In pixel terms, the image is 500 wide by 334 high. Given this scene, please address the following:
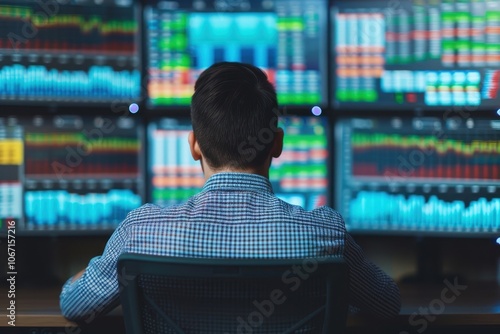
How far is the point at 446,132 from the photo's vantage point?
2406mm

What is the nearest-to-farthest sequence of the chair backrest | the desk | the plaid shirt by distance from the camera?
1. the chair backrest
2. the plaid shirt
3. the desk

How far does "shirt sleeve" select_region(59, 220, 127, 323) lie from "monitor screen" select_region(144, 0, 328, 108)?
34.5 inches

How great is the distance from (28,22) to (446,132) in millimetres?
1451

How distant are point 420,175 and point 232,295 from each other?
3.97ft

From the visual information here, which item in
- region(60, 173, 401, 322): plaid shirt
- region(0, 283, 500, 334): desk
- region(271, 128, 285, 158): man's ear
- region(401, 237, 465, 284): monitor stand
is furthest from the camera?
region(401, 237, 465, 284): monitor stand

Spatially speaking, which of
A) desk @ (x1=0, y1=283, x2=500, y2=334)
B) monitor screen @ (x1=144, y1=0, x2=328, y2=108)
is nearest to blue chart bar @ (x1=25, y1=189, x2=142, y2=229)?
desk @ (x1=0, y1=283, x2=500, y2=334)

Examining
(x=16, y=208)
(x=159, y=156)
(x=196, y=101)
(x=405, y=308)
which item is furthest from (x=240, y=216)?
(x=16, y=208)

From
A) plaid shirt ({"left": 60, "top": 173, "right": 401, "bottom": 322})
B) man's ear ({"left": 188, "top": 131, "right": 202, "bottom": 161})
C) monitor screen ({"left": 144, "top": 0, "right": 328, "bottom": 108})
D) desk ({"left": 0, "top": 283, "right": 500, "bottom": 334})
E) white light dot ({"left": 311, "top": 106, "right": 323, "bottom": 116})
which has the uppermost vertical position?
monitor screen ({"left": 144, "top": 0, "right": 328, "bottom": 108})

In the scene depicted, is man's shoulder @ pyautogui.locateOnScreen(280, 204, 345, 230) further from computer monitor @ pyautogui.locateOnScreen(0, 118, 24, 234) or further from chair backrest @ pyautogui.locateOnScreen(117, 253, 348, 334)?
computer monitor @ pyautogui.locateOnScreen(0, 118, 24, 234)

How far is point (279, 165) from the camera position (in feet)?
8.17

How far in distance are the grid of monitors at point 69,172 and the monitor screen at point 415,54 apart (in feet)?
2.49

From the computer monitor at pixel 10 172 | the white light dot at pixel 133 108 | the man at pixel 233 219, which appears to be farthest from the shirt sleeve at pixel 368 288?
the computer monitor at pixel 10 172

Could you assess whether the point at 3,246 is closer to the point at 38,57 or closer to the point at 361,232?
the point at 38,57

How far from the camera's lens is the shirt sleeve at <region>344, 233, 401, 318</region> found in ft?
5.46
